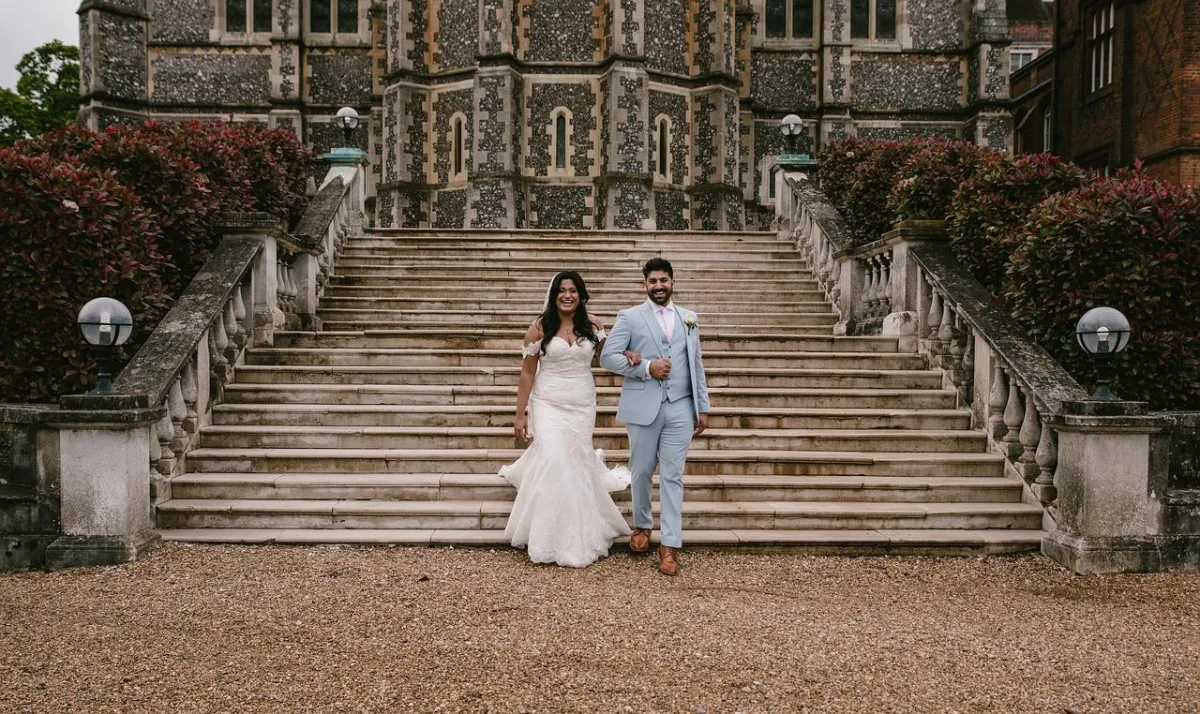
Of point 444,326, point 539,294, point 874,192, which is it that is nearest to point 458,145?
point 539,294

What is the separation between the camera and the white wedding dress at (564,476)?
530cm

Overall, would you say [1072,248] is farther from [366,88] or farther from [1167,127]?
[366,88]

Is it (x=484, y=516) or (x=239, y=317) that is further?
(x=239, y=317)

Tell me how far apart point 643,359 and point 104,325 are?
3.37 metres

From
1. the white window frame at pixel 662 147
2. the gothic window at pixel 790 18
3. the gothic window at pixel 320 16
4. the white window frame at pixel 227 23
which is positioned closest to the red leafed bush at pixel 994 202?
the white window frame at pixel 662 147

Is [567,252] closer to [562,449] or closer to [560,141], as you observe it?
[562,449]

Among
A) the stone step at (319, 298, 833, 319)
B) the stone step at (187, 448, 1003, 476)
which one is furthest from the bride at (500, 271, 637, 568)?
the stone step at (319, 298, 833, 319)

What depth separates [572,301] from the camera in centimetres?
540

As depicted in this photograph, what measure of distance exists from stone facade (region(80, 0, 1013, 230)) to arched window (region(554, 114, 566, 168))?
6cm

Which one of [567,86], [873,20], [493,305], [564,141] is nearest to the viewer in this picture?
[493,305]

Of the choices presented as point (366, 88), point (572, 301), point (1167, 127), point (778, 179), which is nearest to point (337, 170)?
point (778, 179)

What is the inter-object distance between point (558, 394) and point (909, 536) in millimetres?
2645

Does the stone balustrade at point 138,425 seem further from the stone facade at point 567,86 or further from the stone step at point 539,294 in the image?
the stone facade at point 567,86

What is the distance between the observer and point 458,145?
21859 millimetres
